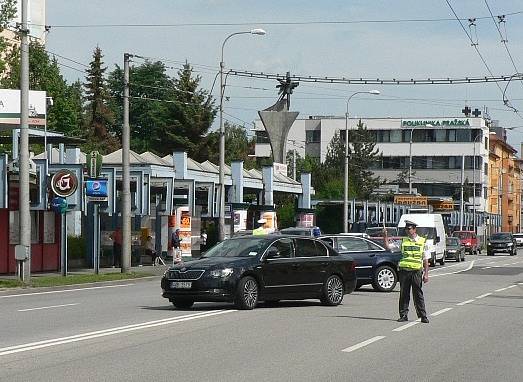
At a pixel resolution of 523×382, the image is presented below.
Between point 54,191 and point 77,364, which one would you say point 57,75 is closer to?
point 54,191

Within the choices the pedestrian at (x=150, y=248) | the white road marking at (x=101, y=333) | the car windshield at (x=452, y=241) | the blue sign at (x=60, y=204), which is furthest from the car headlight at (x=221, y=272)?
the car windshield at (x=452, y=241)

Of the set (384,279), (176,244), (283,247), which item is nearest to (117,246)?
(176,244)

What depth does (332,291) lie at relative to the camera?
2230cm

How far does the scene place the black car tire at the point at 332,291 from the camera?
22.1m

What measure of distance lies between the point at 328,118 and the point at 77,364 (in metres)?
126

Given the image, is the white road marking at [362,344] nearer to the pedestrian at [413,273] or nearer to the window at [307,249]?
the pedestrian at [413,273]

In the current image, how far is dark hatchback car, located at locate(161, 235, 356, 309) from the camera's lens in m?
20.0

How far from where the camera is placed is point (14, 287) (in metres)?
28.5

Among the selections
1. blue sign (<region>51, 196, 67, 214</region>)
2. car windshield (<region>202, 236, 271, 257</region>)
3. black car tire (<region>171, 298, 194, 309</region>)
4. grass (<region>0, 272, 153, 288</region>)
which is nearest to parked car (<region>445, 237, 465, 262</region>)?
grass (<region>0, 272, 153, 288</region>)

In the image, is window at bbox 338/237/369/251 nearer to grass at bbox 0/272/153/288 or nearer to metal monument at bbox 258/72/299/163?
grass at bbox 0/272/153/288

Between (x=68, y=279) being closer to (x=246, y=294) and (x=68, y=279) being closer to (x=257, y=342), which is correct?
(x=246, y=294)

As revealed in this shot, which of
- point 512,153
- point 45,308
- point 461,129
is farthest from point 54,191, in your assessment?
point 512,153

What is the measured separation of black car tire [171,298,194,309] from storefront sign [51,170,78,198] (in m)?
14.0

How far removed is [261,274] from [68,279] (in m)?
13.1
